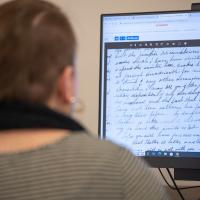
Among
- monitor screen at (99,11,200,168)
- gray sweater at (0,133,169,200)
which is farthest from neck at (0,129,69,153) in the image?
monitor screen at (99,11,200,168)

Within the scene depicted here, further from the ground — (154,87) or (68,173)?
(154,87)

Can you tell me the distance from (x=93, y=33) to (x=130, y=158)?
1.06 metres

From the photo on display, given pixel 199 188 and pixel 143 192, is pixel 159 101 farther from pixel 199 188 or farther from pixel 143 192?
pixel 143 192

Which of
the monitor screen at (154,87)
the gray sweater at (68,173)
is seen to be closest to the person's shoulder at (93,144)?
the gray sweater at (68,173)

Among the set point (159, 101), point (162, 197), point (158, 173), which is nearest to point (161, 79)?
point (159, 101)

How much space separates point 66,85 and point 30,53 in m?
0.09

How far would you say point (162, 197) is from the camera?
895 millimetres

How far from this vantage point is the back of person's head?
79cm

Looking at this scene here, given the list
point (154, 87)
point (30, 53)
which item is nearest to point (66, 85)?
point (30, 53)

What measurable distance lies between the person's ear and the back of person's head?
1 cm

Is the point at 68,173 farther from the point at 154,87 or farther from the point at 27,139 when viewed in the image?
the point at 154,87

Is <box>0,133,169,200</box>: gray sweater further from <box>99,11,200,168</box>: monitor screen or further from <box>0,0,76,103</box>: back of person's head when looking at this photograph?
<box>99,11,200,168</box>: monitor screen

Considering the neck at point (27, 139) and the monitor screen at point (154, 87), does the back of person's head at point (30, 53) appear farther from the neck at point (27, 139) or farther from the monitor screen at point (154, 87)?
the monitor screen at point (154, 87)

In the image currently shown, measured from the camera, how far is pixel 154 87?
4.73 feet
